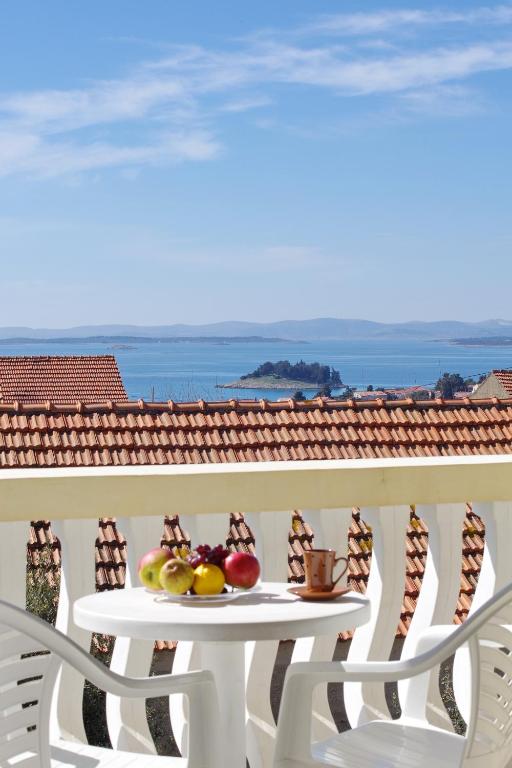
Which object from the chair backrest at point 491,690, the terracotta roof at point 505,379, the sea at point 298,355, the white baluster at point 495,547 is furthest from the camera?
the sea at point 298,355

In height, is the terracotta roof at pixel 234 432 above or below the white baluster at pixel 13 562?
below

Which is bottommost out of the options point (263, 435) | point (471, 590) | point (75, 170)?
point (471, 590)

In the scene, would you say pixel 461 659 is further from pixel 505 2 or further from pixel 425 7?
pixel 425 7

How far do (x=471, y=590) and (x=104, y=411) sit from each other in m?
5.56

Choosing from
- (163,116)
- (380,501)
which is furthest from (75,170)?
(380,501)

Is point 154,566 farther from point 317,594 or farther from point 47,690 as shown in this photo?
point 47,690

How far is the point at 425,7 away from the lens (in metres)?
79.8

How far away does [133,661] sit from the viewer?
10.2 feet

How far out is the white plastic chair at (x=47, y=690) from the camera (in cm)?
214

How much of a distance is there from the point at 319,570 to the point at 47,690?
75 centimetres

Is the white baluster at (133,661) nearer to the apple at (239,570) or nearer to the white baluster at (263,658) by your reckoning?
the white baluster at (263,658)

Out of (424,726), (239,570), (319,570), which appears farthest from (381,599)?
(239,570)

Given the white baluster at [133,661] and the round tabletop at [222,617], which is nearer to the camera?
the round tabletop at [222,617]

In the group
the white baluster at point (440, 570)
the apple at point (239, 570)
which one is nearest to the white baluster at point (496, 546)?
the white baluster at point (440, 570)
